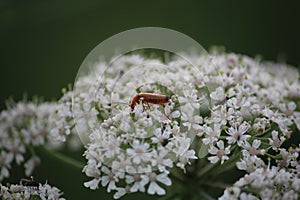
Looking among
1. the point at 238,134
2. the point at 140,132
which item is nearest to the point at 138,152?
the point at 140,132

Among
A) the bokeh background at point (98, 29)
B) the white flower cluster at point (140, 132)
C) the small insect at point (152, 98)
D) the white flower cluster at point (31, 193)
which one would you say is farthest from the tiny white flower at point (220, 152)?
the bokeh background at point (98, 29)

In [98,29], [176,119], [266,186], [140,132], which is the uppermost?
[98,29]

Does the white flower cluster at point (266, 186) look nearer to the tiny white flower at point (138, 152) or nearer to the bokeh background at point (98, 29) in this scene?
the tiny white flower at point (138, 152)

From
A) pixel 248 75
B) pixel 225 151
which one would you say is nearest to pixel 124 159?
pixel 225 151

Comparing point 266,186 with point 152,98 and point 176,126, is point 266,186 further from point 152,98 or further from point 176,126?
point 152,98

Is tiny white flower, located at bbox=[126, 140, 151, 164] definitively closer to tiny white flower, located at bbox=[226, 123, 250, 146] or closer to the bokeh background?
tiny white flower, located at bbox=[226, 123, 250, 146]

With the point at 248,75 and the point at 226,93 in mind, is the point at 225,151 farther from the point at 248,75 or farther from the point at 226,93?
the point at 248,75
